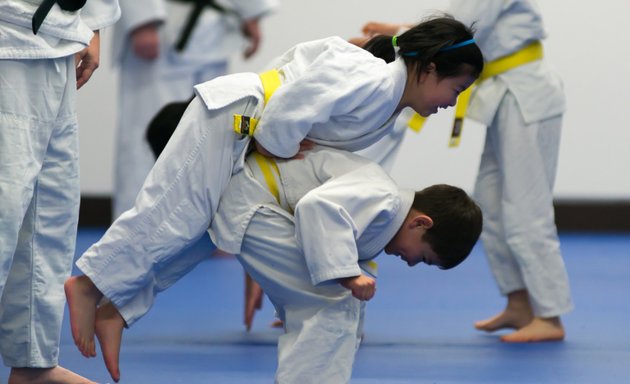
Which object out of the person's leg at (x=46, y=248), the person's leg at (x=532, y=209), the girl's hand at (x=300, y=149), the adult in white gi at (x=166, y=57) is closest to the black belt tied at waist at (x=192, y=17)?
the adult in white gi at (x=166, y=57)

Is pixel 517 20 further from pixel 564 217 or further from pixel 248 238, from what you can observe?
pixel 564 217

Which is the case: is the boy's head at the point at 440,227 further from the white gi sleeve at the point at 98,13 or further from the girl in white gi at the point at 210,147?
the white gi sleeve at the point at 98,13

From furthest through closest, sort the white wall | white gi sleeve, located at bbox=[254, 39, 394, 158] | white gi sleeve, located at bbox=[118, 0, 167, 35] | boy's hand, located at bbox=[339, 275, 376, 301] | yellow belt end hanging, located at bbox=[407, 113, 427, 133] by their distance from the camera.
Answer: the white wall, white gi sleeve, located at bbox=[118, 0, 167, 35], yellow belt end hanging, located at bbox=[407, 113, 427, 133], white gi sleeve, located at bbox=[254, 39, 394, 158], boy's hand, located at bbox=[339, 275, 376, 301]

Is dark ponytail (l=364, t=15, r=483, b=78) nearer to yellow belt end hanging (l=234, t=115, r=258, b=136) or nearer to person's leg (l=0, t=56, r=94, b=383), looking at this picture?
yellow belt end hanging (l=234, t=115, r=258, b=136)

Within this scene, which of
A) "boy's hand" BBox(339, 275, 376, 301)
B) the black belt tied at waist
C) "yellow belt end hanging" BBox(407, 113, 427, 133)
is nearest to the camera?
"boy's hand" BBox(339, 275, 376, 301)

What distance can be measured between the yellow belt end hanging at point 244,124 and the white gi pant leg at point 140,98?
9.45 ft

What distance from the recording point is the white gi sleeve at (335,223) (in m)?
2.34

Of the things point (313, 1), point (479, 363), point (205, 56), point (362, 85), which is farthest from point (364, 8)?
point (362, 85)

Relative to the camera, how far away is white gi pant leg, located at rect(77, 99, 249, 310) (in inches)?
99.7

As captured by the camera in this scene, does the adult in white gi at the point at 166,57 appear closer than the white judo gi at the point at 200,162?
No

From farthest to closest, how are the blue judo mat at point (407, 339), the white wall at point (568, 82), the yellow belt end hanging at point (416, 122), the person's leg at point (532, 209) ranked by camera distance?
the white wall at point (568, 82), the person's leg at point (532, 209), the yellow belt end hanging at point (416, 122), the blue judo mat at point (407, 339)

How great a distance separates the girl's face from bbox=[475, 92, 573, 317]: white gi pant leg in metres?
1.07

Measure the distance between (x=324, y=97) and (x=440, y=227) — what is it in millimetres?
404

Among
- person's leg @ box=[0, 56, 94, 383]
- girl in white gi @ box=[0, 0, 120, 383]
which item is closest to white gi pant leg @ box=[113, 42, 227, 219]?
girl in white gi @ box=[0, 0, 120, 383]
